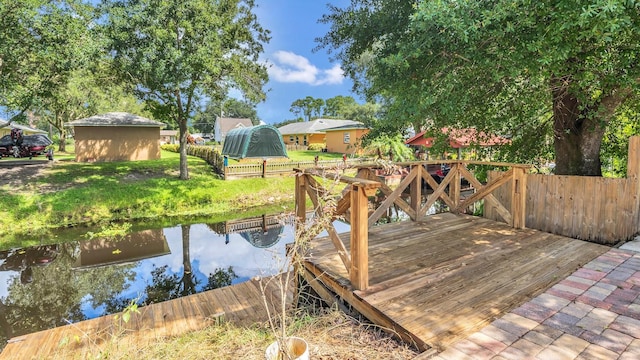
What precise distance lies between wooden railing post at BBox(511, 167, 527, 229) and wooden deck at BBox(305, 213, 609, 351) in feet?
0.51

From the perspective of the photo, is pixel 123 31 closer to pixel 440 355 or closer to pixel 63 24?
pixel 63 24

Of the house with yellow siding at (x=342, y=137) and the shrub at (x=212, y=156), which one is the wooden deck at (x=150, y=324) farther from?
the house with yellow siding at (x=342, y=137)

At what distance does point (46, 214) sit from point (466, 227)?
38.8ft

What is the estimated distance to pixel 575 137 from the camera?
6.08 metres

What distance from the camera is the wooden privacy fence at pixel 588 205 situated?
4.64 m

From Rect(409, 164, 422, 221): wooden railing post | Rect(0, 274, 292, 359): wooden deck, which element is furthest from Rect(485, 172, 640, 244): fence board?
Rect(0, 274, 292, 359): wooden deck

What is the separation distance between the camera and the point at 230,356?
2.85m

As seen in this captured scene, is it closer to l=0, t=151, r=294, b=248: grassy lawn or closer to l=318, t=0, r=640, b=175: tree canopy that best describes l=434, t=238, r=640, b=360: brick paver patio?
l=318, t=0, r=640, b=175: tree canopy

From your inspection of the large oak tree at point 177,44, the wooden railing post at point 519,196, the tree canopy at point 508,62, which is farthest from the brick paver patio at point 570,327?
the large oak tree at point 177,44

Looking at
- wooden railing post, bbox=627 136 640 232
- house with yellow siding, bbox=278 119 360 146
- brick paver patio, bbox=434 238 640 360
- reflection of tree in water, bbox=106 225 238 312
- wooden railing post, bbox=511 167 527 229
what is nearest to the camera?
brick paver patio, bbox=434 238 640 360

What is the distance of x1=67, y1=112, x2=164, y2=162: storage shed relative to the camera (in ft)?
55.8

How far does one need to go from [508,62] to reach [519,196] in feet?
7.25

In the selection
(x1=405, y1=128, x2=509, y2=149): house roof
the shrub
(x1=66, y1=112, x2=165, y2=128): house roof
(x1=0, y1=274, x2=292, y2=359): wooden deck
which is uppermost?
(x1=66, y1=112, x2=165, y2=128): house roof

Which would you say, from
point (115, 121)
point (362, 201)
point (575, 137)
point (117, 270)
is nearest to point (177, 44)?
point (117, 270)
